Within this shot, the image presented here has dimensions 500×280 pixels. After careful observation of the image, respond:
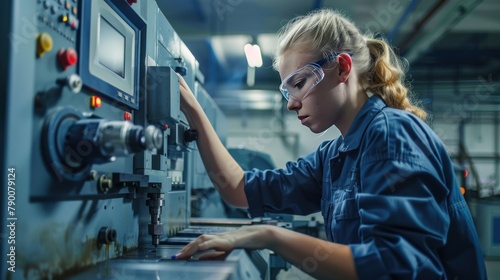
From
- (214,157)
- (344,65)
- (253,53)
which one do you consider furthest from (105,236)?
(253,53)

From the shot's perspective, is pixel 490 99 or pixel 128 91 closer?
pixel 128 91

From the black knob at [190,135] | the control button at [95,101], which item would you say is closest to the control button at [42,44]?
the control button at [95,101]

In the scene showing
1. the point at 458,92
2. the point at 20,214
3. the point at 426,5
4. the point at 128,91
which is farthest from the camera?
the point at 458,92

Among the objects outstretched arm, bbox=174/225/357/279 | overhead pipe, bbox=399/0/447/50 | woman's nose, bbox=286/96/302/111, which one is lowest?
outstretched arm, bbox=174/225/357/279

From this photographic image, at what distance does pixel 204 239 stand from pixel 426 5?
2.95 m

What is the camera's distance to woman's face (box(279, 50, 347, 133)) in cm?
101

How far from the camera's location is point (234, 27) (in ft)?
10.7

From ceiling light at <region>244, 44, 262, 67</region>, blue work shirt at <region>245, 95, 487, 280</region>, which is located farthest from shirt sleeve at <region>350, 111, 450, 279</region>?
ceiling light at <region>244, 44, 262, 67</region>

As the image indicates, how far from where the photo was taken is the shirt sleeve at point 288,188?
1.26 meters

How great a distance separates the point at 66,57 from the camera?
2.22ft

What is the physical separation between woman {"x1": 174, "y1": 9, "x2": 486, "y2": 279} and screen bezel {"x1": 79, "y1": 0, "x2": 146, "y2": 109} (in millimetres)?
207

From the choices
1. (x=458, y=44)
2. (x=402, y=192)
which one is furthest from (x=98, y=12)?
(x=458, y=44)

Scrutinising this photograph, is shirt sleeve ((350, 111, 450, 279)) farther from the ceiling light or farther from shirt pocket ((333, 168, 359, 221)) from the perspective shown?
the ceiling light

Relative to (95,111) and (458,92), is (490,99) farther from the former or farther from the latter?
(95,111)
